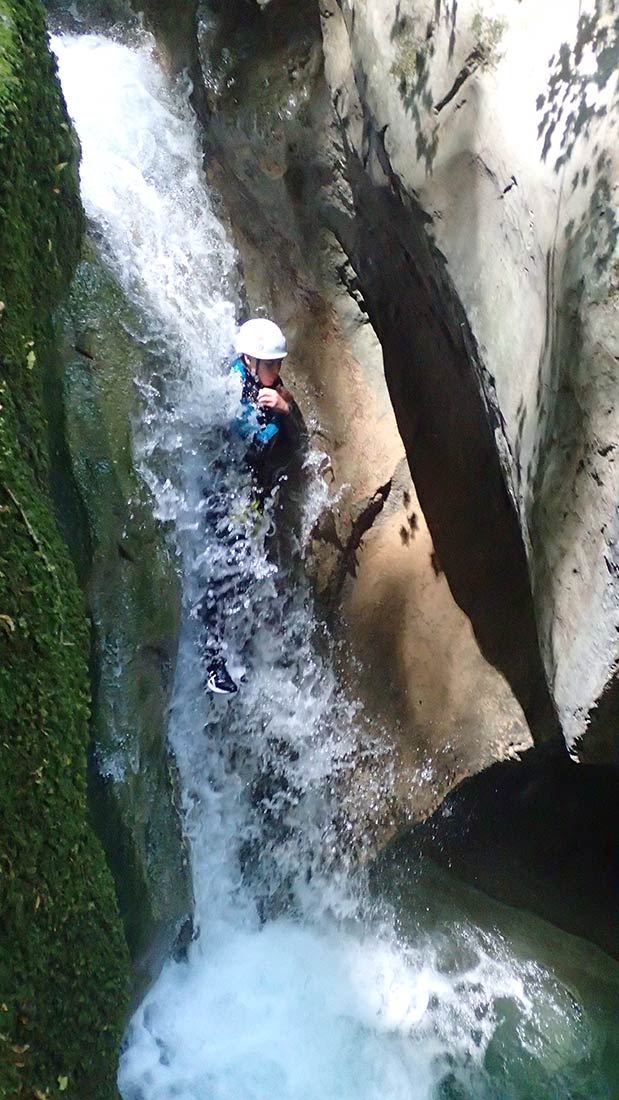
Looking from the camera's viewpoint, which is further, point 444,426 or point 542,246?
point 444,426

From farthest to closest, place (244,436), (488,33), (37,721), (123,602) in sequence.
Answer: (244,436) < (123,602) < (488,33) < (37,721)

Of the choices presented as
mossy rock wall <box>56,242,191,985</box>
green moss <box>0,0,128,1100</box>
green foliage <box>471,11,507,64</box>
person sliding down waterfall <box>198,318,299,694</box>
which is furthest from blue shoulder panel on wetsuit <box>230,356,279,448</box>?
green foliage <box>471,11,507,64</box>

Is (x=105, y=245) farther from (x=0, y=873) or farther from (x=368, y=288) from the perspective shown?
(x=0, y=873)

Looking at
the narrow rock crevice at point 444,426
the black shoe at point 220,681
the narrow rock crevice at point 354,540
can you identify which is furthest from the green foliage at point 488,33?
the black shoe at point 220,681

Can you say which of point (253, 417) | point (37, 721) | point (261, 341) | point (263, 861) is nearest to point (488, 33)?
point (261, 341)

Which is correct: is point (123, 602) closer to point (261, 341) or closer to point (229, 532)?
point (229, 532)

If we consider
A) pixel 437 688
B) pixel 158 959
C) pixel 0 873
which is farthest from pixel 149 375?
pixel 158 959

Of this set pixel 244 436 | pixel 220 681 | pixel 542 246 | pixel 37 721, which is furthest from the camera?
pixel 244 436

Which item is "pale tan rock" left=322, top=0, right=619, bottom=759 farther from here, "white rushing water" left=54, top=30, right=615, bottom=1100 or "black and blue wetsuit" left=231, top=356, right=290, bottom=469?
"white rushing water" left=54, top=30, right=615, bottom=1100
